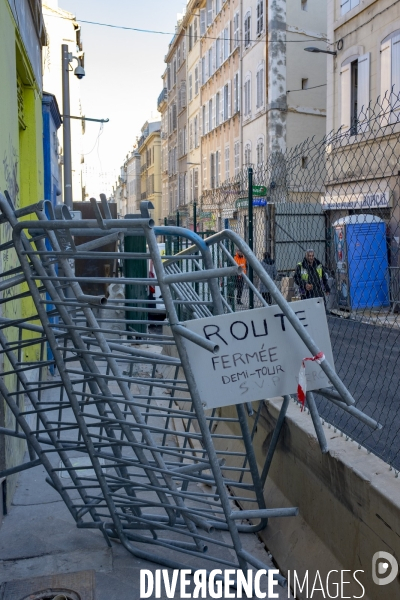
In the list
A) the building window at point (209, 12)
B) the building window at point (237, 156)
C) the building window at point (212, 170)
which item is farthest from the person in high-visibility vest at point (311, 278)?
the building window at point (209, 12)

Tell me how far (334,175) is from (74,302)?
231 centimetres

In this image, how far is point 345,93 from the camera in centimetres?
2086

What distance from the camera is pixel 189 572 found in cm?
368

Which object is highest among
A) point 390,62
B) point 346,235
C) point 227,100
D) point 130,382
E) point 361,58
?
point 227,100

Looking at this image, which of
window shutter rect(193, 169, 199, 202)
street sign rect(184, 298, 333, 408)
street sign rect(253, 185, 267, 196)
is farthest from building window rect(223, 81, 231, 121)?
street sign rect(184, 298, 333, 408)

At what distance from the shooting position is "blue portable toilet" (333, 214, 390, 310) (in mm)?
4934

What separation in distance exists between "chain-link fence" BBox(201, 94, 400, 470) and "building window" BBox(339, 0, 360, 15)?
1531 centimetres

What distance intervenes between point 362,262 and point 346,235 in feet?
1.49

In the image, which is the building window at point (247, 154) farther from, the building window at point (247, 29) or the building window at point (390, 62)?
the building window at point (390, 62)

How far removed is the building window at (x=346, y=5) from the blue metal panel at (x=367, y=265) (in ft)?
55.1

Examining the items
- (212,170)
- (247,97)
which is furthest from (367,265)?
(212,170)

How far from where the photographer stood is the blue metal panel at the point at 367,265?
493cm

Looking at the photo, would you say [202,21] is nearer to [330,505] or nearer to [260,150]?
[260,150]

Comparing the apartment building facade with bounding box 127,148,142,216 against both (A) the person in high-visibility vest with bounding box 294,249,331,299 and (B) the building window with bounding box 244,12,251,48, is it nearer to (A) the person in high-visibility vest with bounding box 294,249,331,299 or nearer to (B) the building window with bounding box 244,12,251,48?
(B) the building window with bounding box 244,12,251,48
